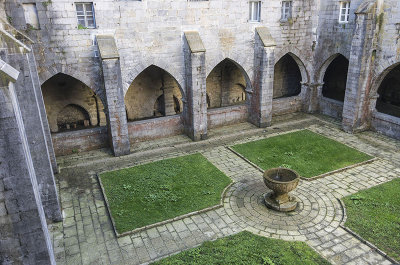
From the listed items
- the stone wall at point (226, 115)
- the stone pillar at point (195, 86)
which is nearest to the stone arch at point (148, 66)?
the stone pillar at point (195, 86)

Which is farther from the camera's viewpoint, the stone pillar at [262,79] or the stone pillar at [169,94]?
the stone pillar at [169,94]

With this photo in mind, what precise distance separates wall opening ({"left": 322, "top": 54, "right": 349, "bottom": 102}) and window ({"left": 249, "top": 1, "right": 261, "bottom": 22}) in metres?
6.97

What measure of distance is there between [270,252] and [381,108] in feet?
48.7

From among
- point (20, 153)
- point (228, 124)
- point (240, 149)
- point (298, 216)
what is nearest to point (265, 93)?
point (228, 124)

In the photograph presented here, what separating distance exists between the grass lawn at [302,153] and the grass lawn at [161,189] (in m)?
2.17

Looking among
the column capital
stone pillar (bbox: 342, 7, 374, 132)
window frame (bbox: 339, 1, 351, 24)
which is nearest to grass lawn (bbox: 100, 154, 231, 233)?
the column capital

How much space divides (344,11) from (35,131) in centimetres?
1436

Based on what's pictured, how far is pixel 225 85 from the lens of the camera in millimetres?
19859

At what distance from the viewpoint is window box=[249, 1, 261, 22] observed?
14895 millimetres

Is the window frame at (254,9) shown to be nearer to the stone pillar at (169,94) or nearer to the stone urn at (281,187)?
the stone pillar at (169,94)

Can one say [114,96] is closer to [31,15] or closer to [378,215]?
[31,15]

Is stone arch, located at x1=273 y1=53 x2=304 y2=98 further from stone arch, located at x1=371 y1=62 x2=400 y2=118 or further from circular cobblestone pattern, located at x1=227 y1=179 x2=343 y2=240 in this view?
circular cobblestone pattern, located at x1=227 y1=179 x2=343 y2=240

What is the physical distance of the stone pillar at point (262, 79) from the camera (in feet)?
48.8

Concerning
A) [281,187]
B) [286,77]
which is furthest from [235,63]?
[281,187]
